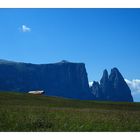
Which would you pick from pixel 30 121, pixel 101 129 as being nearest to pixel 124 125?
pixel 101 129
